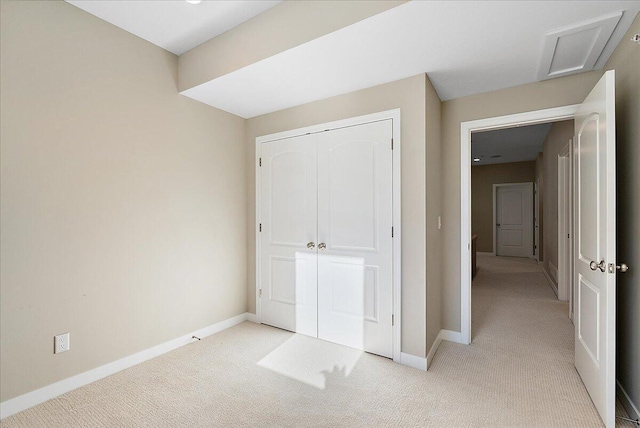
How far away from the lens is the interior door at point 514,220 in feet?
27.7

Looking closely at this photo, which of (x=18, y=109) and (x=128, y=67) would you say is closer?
(x=18, y=109)

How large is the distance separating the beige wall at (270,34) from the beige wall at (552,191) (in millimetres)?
3872

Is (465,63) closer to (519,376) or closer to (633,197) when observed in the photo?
(633,197)

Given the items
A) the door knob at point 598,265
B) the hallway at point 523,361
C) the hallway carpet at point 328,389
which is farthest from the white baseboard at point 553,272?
the door knob at point 598,265

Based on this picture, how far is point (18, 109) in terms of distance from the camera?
6.39 feet

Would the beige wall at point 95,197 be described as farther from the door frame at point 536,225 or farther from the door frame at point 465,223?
the door frame at point 536,225

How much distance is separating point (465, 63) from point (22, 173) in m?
3.16

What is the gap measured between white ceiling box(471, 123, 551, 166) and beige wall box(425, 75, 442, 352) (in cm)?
237

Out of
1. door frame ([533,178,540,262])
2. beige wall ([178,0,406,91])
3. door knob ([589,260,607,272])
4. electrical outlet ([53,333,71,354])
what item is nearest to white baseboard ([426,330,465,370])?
door knob ([589,260,607,272])

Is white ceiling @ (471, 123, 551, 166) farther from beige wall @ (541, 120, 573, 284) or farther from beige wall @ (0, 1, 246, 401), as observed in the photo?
beige wall @ (0, 1, 246, 401)

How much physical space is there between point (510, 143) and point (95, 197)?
22.2 ft

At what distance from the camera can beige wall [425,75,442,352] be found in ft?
8.36

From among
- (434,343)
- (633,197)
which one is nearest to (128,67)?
(434,343)

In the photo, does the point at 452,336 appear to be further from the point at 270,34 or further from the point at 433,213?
the point at 270,34
